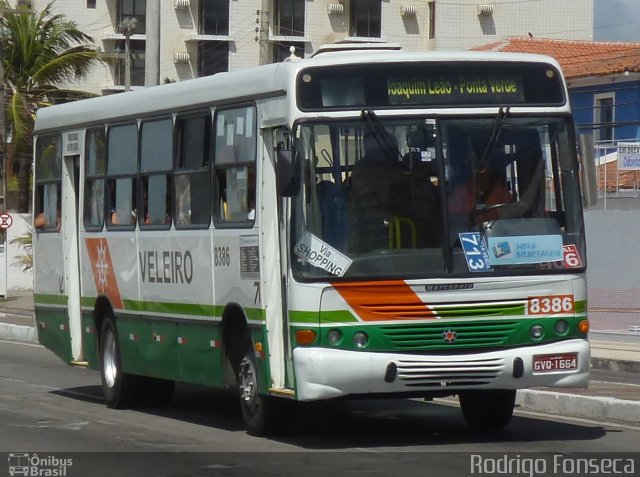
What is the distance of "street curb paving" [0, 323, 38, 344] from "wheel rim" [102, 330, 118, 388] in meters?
11.1

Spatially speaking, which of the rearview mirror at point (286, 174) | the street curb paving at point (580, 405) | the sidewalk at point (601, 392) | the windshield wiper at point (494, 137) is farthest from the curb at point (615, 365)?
the rearview mirror at point (286, 174)

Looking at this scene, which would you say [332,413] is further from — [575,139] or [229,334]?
[575,139]

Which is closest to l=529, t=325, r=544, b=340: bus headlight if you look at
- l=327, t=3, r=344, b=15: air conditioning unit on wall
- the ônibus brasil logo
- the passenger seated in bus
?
the passenger seated in bus

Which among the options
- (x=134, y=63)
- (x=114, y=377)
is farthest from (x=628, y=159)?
(x=134, y=63)

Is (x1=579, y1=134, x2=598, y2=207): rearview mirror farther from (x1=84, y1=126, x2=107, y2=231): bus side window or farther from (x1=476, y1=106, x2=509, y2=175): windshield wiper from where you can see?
(x1=84, y1=126, x2=107, y2=231): bus side window

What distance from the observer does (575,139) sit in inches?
453

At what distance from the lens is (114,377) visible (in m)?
15.0

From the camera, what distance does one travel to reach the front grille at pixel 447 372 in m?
10.8

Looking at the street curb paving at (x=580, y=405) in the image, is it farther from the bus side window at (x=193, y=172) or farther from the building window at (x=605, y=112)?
the building window at (x=605, y=112)

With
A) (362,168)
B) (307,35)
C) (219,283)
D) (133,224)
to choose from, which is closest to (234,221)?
(219,283)

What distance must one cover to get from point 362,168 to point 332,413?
380 cm

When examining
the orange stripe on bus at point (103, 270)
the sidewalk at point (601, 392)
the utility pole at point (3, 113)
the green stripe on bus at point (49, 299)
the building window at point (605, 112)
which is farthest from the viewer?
the building window at point (605, 112)

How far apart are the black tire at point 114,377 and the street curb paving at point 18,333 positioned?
1108cm

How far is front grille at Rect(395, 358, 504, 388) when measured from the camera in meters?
10.8
